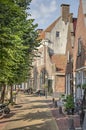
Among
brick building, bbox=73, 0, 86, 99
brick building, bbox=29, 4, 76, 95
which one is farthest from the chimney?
brick building, bbox=73, 0, 86, 99

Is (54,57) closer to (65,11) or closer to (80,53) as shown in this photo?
(65,11)

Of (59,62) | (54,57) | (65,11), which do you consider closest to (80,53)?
(59,62)

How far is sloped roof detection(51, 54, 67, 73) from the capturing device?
46.0 metres

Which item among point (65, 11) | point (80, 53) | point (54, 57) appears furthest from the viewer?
point (54, 57)

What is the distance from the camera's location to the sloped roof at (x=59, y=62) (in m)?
46.0

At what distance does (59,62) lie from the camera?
48000 millimetres

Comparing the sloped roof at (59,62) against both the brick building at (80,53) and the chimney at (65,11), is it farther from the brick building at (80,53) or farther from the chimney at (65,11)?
the brick building at (80,53)

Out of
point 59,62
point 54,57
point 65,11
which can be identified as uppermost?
point 65,11

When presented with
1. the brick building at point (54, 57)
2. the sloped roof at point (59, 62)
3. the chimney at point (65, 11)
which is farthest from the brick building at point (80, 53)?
the chimney at point (65, 11)

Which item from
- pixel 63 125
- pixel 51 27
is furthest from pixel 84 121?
pixel 51 27

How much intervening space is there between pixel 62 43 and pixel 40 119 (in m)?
37.3

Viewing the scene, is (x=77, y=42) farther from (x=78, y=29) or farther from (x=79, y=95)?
(x=79, y=95)

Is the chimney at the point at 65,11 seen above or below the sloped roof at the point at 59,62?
above

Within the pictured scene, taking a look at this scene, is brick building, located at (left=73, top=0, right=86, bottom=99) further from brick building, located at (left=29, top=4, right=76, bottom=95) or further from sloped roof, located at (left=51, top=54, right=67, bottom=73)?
sloped roof, located at (left=51, top=54, right=67, bottom=73)
